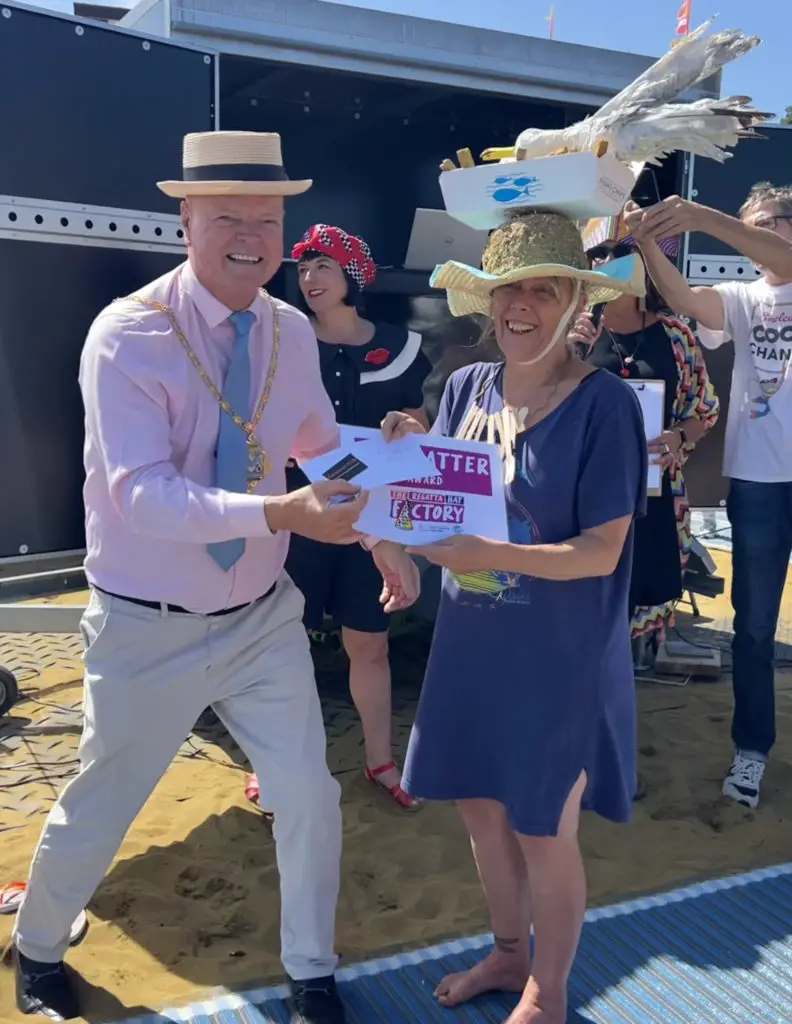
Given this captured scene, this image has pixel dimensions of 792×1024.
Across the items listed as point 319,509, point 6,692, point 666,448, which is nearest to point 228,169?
point 319,509

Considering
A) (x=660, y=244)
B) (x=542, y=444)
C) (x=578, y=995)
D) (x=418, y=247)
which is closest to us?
(x=542, y=444)

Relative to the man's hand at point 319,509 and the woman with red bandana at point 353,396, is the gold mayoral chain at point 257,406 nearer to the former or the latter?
the man's hand at point 319,509

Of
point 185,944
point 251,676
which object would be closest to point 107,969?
point 185,944

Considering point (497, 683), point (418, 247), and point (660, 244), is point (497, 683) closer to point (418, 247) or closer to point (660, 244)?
point (660, 244)

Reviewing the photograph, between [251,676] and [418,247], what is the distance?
327 cm

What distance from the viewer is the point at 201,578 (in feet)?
7.78

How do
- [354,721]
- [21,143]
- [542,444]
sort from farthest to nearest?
1. [354,721]
2. [21,143]
3. [542,444]

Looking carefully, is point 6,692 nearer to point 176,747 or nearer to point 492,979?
point 176,747

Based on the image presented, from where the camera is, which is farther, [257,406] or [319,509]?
[257,406]

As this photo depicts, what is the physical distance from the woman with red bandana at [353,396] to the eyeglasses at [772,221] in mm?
1364

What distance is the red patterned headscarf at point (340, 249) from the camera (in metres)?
3.73

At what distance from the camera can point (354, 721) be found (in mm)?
4699

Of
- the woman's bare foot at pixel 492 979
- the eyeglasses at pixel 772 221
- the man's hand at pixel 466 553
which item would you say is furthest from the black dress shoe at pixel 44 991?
the eyeglasses at pixel 772 221

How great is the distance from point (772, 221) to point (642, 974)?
102 inches
